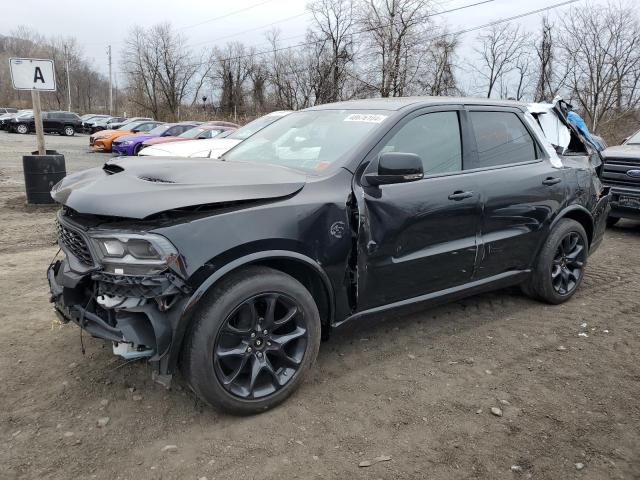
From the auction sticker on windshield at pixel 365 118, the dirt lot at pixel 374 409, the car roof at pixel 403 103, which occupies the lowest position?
the dirt lot at pixel 374 409

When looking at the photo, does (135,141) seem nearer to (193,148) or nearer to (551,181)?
(193,148)

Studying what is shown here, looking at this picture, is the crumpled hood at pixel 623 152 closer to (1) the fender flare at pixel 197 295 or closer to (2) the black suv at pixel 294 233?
(2) the black suv at pixel 294 233

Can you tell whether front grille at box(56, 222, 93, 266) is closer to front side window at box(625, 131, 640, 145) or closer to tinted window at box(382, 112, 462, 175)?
tinted window at box(382, 112, 462, 175)

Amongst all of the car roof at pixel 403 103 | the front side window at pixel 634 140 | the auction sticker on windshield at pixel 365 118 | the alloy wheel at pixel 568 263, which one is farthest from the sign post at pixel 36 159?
the front side window at pixel 634 140

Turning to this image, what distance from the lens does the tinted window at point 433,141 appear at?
348 cm

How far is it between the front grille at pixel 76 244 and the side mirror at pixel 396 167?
5.64ft

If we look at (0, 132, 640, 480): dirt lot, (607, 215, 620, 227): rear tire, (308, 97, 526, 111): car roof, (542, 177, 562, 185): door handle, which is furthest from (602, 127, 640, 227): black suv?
(308, 97, 526, 111): car roof

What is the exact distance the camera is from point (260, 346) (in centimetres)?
288

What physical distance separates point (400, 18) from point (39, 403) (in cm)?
2914

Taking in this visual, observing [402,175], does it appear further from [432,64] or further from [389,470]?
[432,64]

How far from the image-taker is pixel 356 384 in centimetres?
327

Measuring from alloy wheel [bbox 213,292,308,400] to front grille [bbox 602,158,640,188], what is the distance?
686cm

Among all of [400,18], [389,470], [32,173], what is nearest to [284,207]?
[389,470]

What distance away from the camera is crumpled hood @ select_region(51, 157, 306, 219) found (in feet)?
8.43
